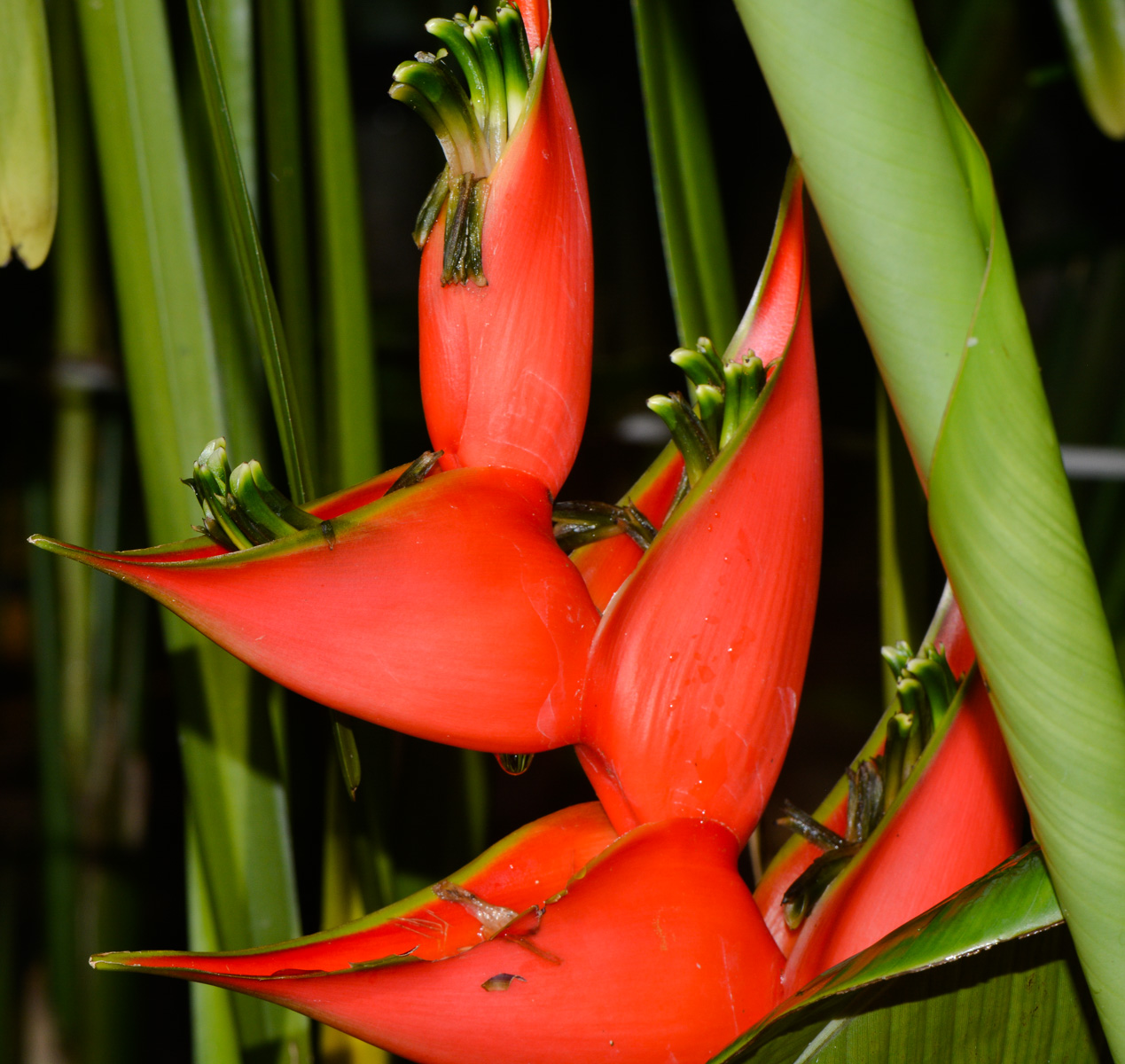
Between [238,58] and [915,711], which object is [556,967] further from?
[238,58]

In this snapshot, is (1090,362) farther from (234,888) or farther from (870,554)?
(234,888)

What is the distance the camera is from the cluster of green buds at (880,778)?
0.62ft

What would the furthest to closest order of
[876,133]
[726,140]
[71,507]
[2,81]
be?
1. [726,140]
2. [71,507]
3. [2,81]
4. [876,133]

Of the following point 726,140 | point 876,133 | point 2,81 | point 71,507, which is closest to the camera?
point 876,133

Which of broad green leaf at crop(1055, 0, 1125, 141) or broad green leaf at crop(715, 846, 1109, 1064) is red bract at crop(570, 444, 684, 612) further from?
broad green leaf at crop(1055, 0, 1125, 141)

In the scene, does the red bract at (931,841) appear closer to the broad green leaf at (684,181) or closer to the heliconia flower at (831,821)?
the heliconia flower at (831,821)

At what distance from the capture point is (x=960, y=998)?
17cm

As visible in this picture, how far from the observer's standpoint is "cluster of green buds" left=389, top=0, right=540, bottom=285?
0.60 ft

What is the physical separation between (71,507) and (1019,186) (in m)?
0.92

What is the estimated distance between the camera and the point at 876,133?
0.37 ft

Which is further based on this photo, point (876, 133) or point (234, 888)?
point (234, 888)

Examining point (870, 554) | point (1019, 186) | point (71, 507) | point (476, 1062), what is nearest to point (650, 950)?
point (476, 1062)

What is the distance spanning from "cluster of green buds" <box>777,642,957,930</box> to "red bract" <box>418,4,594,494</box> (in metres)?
0.08

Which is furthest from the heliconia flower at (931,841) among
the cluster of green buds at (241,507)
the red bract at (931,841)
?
the cluster of green buds at (241,507)
